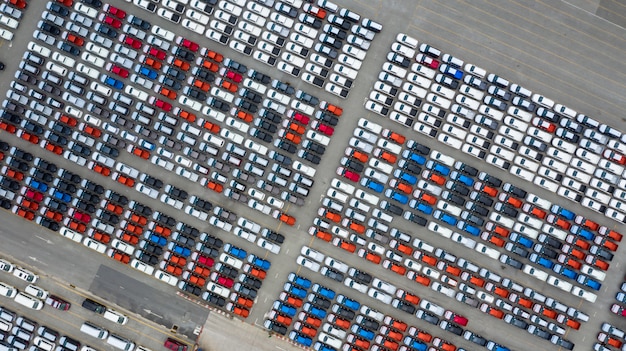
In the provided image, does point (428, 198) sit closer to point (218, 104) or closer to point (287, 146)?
point (287, 146)

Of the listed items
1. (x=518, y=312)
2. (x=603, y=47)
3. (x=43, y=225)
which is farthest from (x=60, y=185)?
(x=603, y=47)

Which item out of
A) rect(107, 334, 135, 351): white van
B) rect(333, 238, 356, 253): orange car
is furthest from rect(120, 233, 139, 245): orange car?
rect(333, 238, 356, 253): orange car

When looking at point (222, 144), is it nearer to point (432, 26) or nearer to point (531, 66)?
point (432, 26)

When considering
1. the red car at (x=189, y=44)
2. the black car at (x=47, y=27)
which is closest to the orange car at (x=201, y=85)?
the red car at (x=189, y=44)

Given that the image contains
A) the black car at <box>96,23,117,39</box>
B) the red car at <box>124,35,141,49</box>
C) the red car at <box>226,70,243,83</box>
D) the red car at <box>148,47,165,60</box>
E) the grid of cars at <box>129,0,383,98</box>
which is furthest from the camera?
the black car at <box>96,23,117,39</box>

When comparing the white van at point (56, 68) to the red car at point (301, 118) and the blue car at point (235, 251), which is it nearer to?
the red car at point (301, 118)

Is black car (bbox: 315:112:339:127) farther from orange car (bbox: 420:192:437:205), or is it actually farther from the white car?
the white car

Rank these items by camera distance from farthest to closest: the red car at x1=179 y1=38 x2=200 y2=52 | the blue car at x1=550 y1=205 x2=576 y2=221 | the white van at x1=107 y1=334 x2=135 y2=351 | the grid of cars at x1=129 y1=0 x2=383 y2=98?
1. the red car at x1=179 y1=38 x2=200 y2=52
2. the grid of cars at x1=129 y1=0 x2=383 y2=98
3. the white van at x1=107 y1=334 x2=135 y2=351
4. the blue car at x1=550 y1=205 x2=576 y2=221
